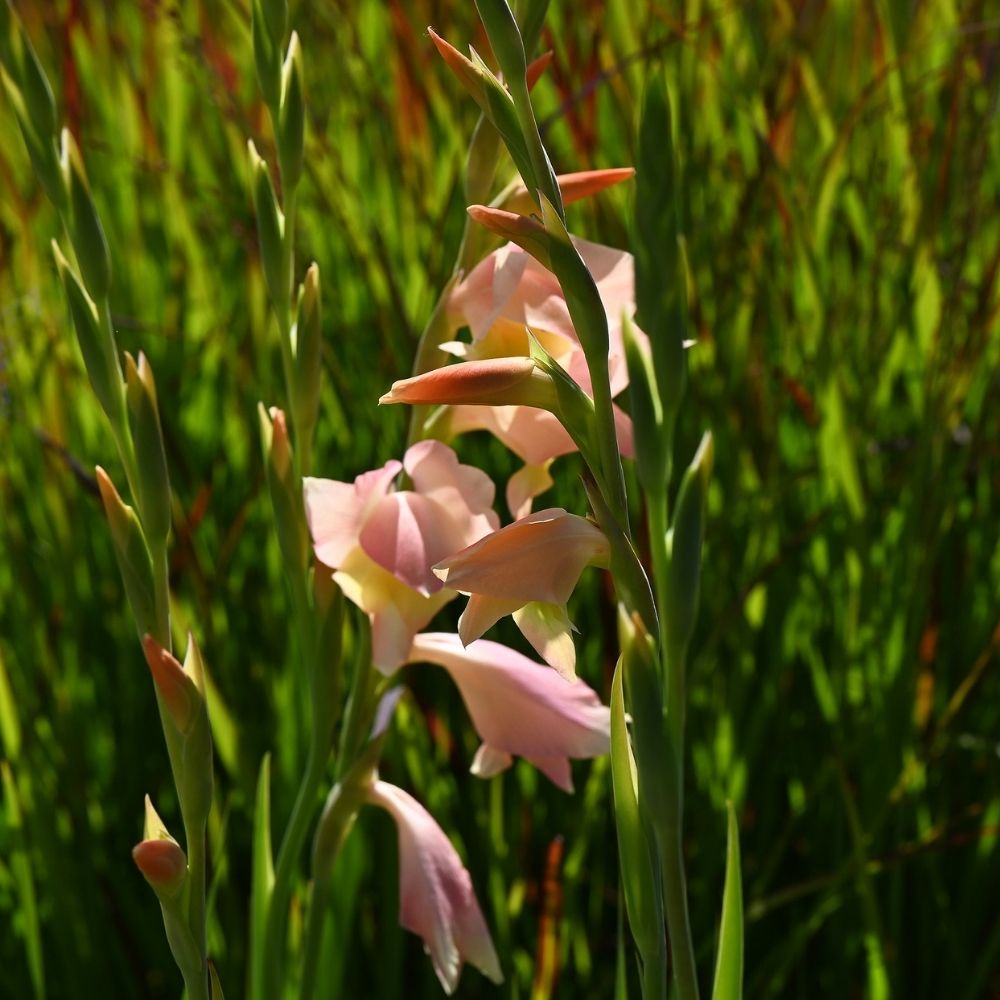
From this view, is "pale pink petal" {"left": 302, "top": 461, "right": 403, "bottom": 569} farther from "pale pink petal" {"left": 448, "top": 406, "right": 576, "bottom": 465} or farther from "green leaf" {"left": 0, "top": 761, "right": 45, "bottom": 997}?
"green leaf" {"left": 0, "top": 761, "right": 45, "bottom": 997}

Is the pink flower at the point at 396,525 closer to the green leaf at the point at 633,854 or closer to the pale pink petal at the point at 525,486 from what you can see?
the pale pink petal at the point at 525,486

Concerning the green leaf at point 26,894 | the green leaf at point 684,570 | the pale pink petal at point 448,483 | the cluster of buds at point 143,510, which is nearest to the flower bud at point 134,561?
the cluster of buds at point 143,510

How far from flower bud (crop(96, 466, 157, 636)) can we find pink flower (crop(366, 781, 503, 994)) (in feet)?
0.50

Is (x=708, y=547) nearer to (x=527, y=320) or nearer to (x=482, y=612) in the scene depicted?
(x=527, y=320)

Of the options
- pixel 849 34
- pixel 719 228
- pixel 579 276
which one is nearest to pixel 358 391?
pixel 719 228

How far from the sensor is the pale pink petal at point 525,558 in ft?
1.26

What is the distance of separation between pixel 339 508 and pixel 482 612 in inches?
6.4

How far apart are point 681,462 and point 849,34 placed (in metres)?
1.09

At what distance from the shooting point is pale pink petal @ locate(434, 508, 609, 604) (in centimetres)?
38

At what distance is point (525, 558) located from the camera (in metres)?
0.39

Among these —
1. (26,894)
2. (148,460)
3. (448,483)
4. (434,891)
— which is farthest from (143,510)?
(26,894)

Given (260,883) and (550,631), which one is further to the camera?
(260,883)

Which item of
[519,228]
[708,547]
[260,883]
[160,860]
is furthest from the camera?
[708,547]

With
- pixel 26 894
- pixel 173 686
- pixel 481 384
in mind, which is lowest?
pixel 26 894
